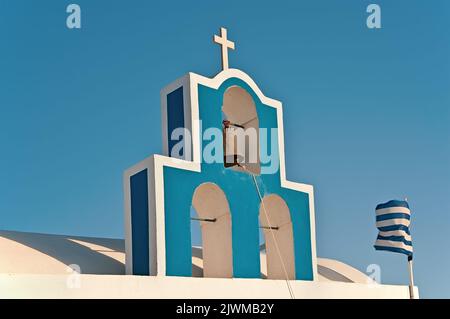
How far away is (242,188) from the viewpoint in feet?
49.6

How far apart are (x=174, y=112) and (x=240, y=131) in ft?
5.74

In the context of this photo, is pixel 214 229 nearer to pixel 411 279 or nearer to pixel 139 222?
pixel 139 222

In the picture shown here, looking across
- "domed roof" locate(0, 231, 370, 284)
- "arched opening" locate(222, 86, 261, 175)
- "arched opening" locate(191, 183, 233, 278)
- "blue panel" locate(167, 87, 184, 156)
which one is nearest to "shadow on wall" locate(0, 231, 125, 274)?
"domed roof" locate(0, 231, 370, 284)

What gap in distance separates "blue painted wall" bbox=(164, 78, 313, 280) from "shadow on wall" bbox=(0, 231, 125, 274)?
153 centimetres

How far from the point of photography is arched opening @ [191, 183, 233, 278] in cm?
1466

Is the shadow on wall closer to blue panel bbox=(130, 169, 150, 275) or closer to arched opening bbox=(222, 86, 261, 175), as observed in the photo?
blue panel bbox=(130, 169, 150, 275)

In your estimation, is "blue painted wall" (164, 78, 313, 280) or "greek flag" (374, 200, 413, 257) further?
"greek flag" (374, 200, 413, 257)

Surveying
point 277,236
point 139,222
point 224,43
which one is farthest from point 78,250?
point 224,43

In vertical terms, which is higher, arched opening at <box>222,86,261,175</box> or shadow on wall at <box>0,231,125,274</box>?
arched opening at <box>222,86,261,175</box>

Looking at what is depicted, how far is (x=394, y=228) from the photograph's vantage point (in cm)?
1661

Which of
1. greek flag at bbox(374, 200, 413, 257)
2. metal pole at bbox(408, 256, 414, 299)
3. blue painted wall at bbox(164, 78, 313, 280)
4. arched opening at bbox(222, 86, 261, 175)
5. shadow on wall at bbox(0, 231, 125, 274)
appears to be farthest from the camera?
metal pole at bbox(408, 256, 414, 299)

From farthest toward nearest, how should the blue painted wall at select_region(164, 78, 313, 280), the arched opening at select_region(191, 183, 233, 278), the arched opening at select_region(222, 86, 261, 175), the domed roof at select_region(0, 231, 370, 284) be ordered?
the arched opening at select_region(222, 86, 261, 175) → the arched opening at select_region(191, 183, 233, 278) → the blue painted wall at select_region(164, 78, 313, 280) → the domed roof at select_region(0, 231, 370, 284)

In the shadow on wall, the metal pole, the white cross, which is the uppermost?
the white cross
